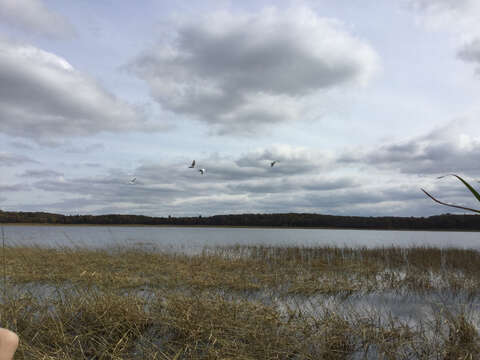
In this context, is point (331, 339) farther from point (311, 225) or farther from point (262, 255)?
point (311, 225)

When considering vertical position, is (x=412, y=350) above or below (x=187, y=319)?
below

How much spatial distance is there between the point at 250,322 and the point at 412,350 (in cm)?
262

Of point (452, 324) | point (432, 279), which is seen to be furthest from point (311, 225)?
point (452, 324)

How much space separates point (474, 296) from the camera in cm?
973

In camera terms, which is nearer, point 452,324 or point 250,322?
point 250,322

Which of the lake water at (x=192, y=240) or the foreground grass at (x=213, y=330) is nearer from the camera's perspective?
the foreground grass at (x=213, y=330)

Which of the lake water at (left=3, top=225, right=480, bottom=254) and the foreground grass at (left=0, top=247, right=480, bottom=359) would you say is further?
the lake water at (left=3, top=225, right=480, bottom=254)

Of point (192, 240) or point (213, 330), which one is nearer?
point (213, 330)

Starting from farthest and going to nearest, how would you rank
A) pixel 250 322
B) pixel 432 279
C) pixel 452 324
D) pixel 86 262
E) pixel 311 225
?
pixel 311 225 < pixel 86 262 < pixel 432 279 < pixel 452 324 < pixel 250 322

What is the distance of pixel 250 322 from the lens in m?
5.46

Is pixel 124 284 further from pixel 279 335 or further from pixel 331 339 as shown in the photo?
pixel 331 339

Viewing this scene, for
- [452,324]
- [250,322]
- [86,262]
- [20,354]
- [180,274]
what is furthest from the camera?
[86,262]

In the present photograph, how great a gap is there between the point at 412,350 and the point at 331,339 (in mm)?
1289

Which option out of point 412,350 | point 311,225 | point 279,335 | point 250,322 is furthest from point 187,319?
point 311,225
